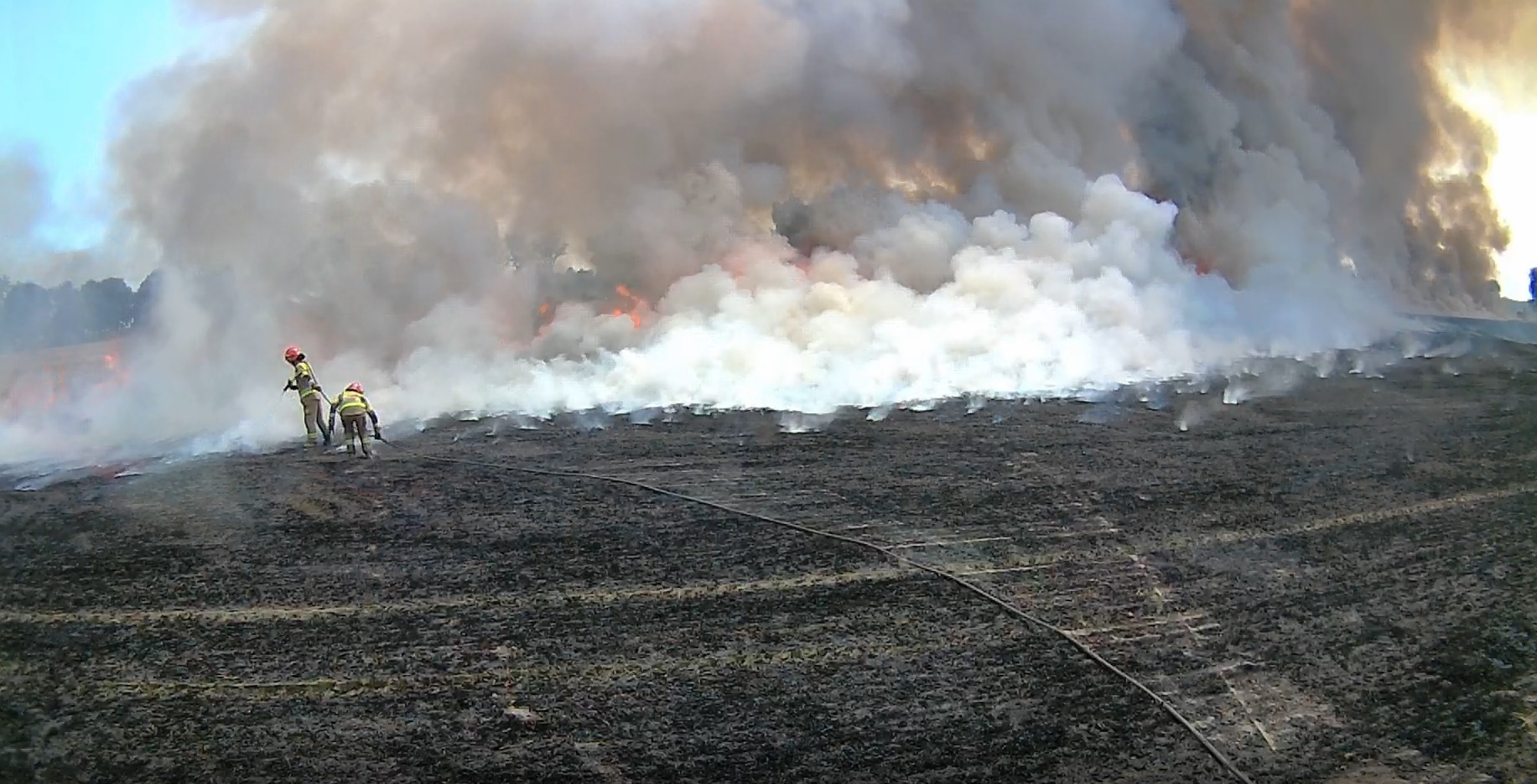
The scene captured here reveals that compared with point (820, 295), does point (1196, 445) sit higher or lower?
lower

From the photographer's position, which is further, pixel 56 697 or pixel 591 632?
pixel 591 632

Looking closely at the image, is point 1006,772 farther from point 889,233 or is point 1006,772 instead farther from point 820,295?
point 889,233

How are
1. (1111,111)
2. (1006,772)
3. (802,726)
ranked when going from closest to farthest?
(1006,772), (802,726), (1111,111)

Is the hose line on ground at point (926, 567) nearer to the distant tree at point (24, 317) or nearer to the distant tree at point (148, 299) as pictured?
the distant tree at point (148, 299)

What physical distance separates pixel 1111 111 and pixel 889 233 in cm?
733

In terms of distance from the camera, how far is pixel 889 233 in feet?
64.1

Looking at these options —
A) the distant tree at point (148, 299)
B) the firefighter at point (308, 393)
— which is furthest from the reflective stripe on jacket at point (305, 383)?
the distant tree at point (148, 299)

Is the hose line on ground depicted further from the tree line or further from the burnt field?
the tree line

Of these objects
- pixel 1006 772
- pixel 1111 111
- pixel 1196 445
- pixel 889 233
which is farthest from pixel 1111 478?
pixel 1111 111

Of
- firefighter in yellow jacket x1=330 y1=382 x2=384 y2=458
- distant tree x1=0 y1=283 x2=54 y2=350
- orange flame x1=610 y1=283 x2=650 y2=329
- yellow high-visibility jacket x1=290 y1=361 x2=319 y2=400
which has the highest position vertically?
distant tree x1=0 y1=283 x2=54 y2=350

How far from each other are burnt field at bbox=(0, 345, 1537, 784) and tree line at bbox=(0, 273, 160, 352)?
917 cm

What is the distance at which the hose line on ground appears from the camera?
521cm

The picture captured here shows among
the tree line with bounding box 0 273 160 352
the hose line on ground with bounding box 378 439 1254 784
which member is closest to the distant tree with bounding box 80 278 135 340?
the tree line with bounding box 0 273 160 352

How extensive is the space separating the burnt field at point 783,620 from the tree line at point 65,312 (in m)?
9.17
